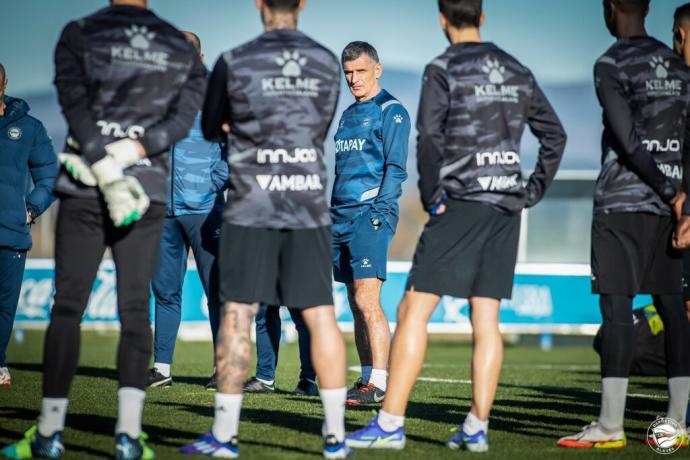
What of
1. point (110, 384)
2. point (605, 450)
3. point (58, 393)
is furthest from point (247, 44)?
point (110, 384)

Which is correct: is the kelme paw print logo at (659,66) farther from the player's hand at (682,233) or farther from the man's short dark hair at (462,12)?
the man's short dark hair at (462,12)

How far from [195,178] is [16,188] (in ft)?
4.84

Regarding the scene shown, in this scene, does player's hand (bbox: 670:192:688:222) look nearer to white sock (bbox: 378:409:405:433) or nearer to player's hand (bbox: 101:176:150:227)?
white sock (bbox: 378:409:405:433)

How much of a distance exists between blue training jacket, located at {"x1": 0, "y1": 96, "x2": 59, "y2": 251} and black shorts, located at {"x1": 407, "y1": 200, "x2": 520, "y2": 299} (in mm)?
4310

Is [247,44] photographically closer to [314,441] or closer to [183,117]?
[183,117]

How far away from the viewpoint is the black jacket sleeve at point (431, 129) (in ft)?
19.0

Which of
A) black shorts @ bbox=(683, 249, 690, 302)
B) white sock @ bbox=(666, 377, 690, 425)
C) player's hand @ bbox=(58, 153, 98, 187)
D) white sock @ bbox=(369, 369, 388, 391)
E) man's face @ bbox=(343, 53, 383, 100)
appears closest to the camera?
player's hand @ bbox=(58, 153, 98, 187)

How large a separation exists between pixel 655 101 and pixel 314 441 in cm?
A: 274

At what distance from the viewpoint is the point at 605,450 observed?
19.8ft

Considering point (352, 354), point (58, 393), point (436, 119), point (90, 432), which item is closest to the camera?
point (58, 393)

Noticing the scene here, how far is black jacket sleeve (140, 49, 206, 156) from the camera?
539 cm

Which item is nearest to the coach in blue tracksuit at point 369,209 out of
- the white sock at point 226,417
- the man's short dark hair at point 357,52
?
the man's short dark hair at point 357,52

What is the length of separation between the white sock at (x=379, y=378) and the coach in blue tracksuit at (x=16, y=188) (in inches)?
118

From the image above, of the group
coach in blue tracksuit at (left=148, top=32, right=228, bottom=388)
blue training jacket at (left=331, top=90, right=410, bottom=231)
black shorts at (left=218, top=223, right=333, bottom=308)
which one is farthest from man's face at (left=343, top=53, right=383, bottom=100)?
black shorts at (left=218, top=223, right=333, bottom=308)
